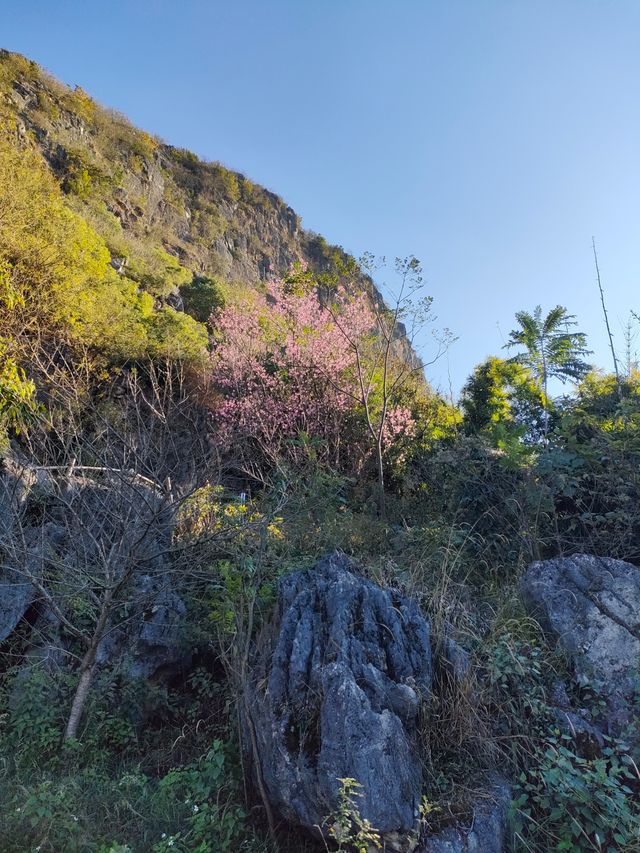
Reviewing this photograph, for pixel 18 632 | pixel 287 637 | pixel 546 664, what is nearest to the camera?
pixel 287 637

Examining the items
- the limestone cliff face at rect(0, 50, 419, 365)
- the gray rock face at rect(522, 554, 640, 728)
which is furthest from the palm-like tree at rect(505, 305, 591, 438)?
the gray rock face at rect(522, 554, 640, 728)

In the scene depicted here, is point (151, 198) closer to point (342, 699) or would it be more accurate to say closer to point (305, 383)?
point (305, 383)

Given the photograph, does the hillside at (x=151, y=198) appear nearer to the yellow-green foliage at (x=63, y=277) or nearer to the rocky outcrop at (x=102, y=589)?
the yellow-green foliage at (x=63, y=277)

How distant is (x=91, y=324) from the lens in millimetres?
9516

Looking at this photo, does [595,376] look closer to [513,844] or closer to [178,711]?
[513,844]

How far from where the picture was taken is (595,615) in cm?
378

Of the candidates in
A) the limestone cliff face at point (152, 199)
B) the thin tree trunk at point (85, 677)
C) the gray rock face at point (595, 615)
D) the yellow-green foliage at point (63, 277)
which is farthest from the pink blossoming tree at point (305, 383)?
the thin tree trunk at point (85, 677)

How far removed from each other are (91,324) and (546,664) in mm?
9573

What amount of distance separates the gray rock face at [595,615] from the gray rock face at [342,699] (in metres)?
1.24

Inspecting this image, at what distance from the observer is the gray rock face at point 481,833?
95.0 inches

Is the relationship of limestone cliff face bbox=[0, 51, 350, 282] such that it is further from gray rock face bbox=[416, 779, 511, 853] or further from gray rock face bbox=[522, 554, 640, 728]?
gray rock face bbox=[416, 779, 511, 853]

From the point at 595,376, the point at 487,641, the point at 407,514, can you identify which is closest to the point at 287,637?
the point at 487,641

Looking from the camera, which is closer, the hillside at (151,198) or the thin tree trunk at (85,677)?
the thin tree trunk at (85,677)

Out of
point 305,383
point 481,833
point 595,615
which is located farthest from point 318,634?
point 305,383
